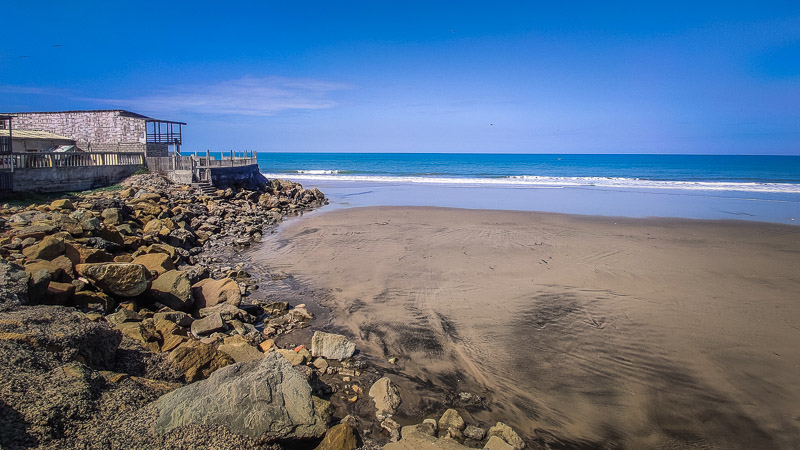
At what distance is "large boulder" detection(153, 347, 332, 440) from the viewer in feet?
11.7

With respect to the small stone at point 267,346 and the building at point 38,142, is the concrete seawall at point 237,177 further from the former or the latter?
the small stone at point 267,346

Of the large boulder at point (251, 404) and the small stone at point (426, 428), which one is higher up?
the large boulder at point (251, 404)

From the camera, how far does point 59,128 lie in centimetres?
2911

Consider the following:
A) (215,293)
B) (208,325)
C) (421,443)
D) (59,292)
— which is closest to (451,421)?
(421,443)

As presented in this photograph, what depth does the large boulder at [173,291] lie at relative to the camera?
753 cm

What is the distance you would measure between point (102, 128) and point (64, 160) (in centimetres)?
1137

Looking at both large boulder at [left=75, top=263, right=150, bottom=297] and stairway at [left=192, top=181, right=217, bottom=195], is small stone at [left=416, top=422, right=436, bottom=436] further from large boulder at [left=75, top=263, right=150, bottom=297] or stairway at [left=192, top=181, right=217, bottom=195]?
stairway at [left=192, top=181, right=217, bottom=195]

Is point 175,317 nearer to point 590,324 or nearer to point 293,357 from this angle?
point 293,357

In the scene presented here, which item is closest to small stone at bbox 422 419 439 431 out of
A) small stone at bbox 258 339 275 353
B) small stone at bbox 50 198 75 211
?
small stone at bbox 258 339 275 353

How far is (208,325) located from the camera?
22.1ft

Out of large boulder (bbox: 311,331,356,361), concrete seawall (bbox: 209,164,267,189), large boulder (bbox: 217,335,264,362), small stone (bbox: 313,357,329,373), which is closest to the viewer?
large boulder (bbox: 217,335,264,362)

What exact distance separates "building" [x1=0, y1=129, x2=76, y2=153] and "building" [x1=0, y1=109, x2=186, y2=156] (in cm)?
89

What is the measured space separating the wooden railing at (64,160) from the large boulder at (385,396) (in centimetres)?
1708

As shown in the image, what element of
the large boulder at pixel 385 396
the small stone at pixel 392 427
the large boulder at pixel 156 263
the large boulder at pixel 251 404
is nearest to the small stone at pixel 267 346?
the large boulder at pixel 385 396
